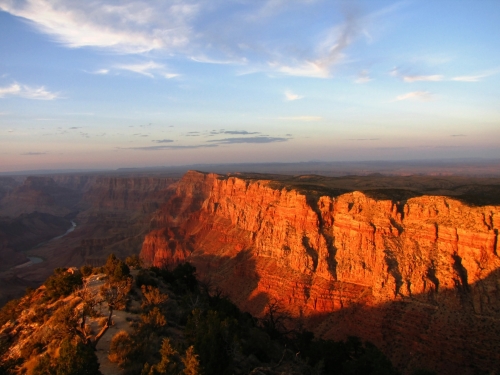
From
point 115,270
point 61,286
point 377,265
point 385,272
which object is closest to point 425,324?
point 385,272

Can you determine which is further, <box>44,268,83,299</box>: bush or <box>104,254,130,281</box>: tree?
<box>104,254,130,281</box>: tree

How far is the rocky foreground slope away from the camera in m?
31.6

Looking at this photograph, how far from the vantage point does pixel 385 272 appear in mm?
39125

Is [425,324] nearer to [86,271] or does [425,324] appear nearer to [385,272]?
[385,272]

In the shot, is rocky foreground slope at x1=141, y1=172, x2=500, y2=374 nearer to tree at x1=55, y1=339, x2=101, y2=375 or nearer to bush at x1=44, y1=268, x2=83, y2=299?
bush at x1=44, y1=268, x2=83, y2=299

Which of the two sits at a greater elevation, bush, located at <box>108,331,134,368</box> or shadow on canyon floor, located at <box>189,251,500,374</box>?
bush, located at <box>108,331,134,368</box>

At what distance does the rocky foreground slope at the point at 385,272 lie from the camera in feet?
104

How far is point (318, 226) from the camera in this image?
162ft

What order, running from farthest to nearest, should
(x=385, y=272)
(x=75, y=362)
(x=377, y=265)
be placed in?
(x=377, y=265) < (x=385, y=272) < (x=75, y=362)

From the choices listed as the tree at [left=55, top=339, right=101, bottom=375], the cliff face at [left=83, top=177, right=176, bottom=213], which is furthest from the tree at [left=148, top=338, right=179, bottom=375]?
the cliff face at [left=83, top=177, right=176, bottom=213]

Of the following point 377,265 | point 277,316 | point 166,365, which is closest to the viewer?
point 166,365

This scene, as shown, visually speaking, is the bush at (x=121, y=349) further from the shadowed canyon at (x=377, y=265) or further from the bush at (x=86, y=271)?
the shadowed canyon at (x=377, y=265)

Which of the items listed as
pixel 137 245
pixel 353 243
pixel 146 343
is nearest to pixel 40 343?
pixel 146 343

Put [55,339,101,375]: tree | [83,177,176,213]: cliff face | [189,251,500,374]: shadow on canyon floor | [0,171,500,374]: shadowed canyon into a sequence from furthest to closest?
[83,177,176,213]: cliff face → [0,171,500,374]: shadowed canyon → [189,251,500,374]: shadow on canyon floor → [55,339,101,375]: tree
